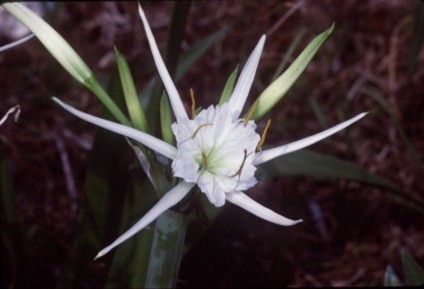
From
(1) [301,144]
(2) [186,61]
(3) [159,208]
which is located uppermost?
(2) [186,61]

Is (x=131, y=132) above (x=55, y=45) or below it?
below

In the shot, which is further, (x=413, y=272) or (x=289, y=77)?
(x=413, y=272)

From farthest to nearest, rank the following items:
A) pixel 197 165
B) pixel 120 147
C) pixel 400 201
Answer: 1. pixel 400 201
2. pixel 120 147
3. pixel 197 165

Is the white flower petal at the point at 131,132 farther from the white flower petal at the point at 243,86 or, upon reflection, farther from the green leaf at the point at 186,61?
the green leaf at the point at 186,61

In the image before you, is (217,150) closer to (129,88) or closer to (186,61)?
(129,88)


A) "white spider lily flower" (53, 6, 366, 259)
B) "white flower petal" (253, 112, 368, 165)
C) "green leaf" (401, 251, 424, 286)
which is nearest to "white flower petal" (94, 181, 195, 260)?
"white spider lily flower" (53, 6, 366, 259)

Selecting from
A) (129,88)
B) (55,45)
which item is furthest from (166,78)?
(55,45)

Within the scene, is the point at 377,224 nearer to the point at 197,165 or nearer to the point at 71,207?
the point at 71,207

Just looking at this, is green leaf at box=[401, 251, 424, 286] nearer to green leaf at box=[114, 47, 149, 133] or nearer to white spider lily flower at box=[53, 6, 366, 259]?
white spider lily flower at box=[53, 6, 366, 259]

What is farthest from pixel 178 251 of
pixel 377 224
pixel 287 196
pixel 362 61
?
pixel 362 61
